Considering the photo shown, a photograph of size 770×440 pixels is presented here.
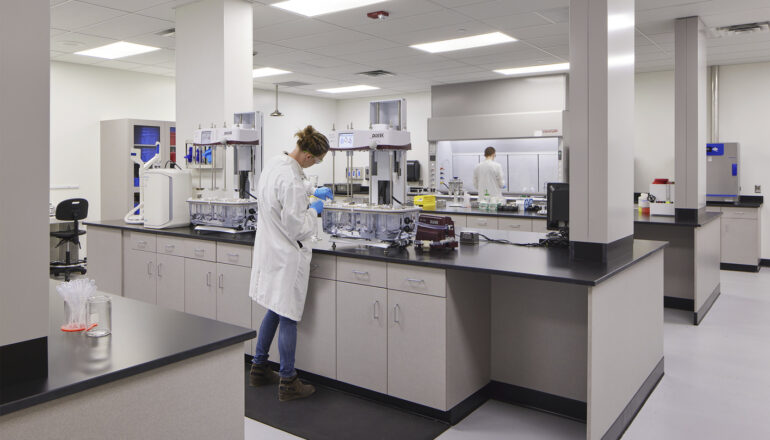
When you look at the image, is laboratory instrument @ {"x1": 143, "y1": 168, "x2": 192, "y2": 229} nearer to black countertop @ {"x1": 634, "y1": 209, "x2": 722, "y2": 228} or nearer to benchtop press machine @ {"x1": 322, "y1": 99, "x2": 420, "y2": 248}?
benchtop press machine @ {"x1": 322, "y1": 99, "x2": 420, "y2": 248}

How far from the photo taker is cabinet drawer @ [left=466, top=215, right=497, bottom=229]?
19.3 ft

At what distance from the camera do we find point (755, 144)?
768 centimetres

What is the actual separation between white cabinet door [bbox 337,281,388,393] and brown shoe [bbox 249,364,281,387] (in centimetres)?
44

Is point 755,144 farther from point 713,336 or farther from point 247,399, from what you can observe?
point 247,399

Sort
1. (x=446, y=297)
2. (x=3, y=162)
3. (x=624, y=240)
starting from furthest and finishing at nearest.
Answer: (x=624, y=240) < (x=446, y=297) < (x=3, y=162)

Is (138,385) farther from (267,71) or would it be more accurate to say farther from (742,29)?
(267,71)

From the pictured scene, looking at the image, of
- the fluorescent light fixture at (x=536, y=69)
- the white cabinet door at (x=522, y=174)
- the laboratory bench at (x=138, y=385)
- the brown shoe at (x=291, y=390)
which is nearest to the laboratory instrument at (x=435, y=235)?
the brown shoe at (x=291, y=390)

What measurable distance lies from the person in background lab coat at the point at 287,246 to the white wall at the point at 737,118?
679 cm

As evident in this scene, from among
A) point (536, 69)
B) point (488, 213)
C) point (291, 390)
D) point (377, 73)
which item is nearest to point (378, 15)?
point (488, 213)

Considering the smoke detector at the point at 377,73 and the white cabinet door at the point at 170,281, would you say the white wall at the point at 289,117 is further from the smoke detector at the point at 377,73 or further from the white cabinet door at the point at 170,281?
the white cabinet door at the point at 170,281

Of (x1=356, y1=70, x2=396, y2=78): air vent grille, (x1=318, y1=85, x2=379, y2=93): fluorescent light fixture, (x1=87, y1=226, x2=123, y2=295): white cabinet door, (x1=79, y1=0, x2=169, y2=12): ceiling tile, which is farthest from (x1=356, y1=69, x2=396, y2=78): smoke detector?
(x1=87, y1=226, x2=123, y2=295): white cabinet door

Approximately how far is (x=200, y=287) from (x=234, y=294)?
374 millimetres

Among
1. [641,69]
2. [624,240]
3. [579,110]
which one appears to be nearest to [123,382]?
[579,110]

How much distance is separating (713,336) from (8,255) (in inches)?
192
